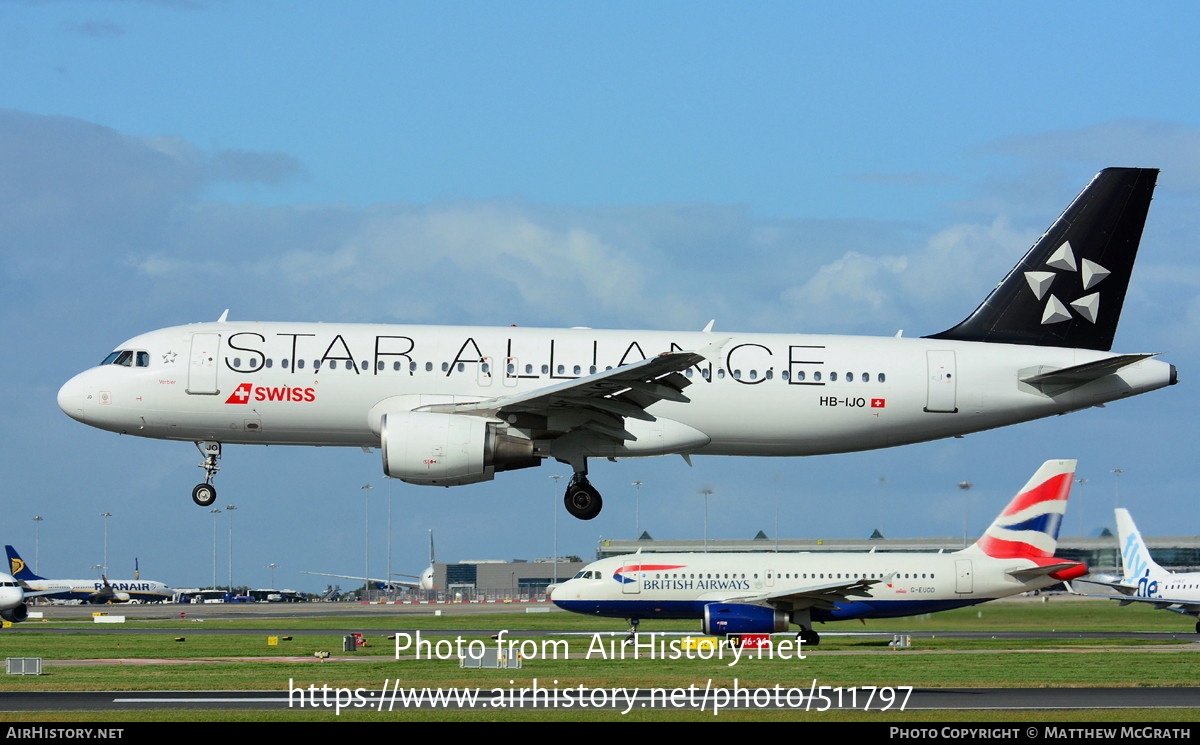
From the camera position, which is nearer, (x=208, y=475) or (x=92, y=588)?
(x=208, y=475)

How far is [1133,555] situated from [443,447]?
5411 centimetres

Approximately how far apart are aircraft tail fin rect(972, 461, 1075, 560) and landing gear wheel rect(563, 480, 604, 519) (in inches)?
1153

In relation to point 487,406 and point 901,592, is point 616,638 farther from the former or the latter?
point 487,406

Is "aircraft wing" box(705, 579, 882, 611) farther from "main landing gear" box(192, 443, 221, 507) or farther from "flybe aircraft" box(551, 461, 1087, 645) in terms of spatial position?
"main landing gear" box(192, 443, 221, 507)

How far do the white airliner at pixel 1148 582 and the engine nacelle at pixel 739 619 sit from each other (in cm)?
2449

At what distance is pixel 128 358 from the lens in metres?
34.8

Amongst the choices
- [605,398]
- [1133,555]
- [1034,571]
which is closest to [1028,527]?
[1034,571]

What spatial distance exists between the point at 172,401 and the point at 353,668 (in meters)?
12.0

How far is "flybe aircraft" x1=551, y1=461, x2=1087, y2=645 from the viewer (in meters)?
56.0

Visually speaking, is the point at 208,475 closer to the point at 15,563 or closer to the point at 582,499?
the point at 582,499

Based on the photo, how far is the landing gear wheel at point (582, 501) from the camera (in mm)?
33781

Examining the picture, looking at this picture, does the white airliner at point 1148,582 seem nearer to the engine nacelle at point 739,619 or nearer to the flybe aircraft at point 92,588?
the engine nacelle at point 739,619

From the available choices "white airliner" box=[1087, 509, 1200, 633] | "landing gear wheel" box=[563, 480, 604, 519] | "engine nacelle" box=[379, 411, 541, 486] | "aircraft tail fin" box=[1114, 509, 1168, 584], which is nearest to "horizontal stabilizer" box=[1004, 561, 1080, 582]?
"white airliner" box=[1087, 509, 1200, 633]

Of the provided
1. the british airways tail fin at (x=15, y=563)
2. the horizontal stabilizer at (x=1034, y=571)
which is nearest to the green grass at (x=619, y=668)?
the horizontal stabilizer at (x=1034, y=571)
